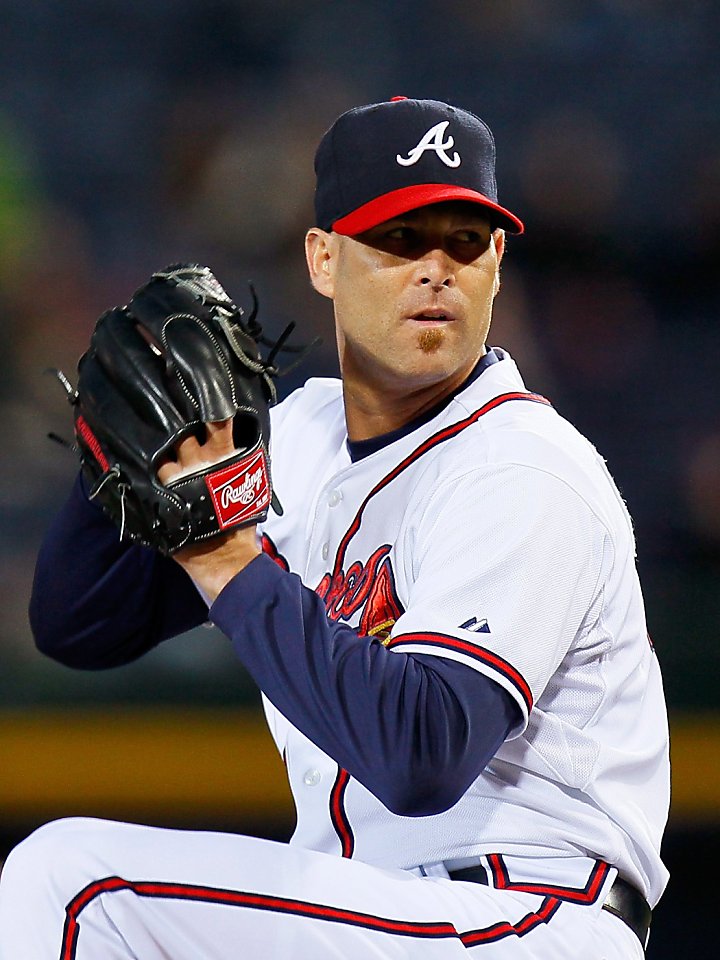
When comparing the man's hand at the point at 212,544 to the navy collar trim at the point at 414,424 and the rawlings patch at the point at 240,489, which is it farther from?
the navy collar trim at the point at 414,424

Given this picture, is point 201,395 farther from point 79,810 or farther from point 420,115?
point 79,810

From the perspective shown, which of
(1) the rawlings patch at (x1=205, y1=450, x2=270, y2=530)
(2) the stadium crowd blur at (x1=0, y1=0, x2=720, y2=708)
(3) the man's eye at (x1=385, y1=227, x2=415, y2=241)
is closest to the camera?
(1) the rawlings patch at (x1=205, y1=450, x2=270, y2=530)

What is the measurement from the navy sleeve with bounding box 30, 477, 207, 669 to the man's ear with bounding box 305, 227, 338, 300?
396 mm

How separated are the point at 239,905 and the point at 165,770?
185 cm

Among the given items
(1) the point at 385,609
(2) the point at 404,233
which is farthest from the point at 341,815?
(2) the point at 404,233

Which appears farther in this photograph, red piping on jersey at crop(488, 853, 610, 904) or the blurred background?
the blurred background

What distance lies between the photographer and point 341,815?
58.4 inches

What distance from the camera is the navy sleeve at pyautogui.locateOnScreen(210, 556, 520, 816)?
1188 millimetres

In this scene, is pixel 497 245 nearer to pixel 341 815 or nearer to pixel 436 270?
pixel 436 270

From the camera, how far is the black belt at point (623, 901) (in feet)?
4.46

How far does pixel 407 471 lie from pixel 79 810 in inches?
67.4

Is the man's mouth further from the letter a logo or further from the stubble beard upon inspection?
the letter a logo

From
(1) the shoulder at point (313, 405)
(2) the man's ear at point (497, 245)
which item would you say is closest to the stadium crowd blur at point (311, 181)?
(1) the shoulder at point (313, 405)

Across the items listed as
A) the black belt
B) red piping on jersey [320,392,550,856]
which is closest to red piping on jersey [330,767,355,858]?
red piping on jersey [320,392,550,856]
